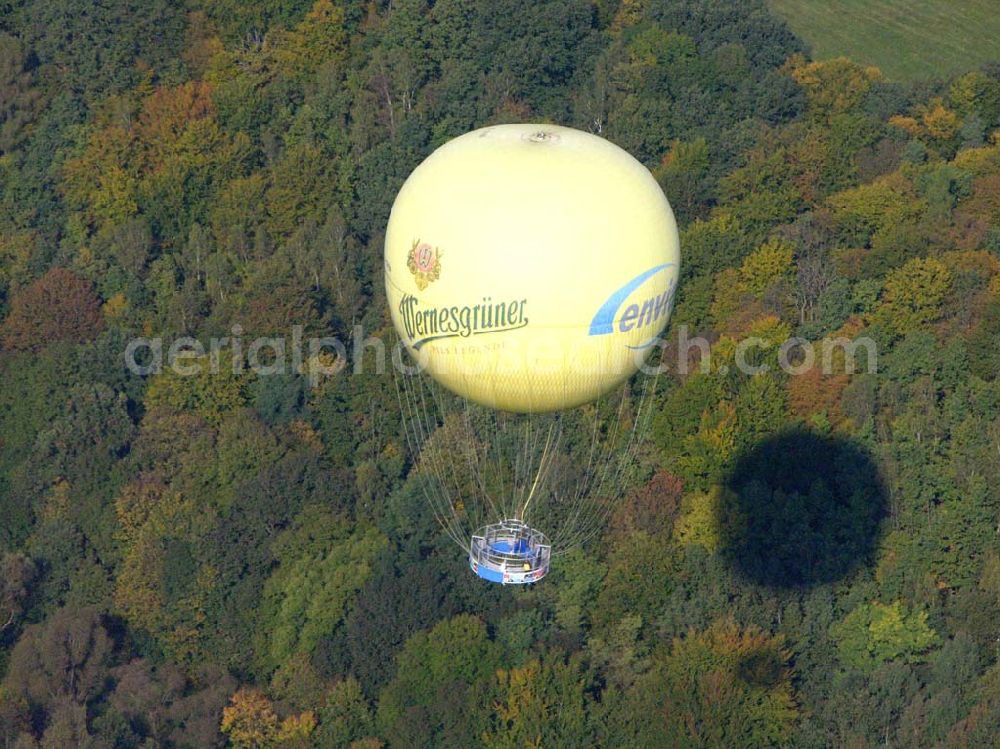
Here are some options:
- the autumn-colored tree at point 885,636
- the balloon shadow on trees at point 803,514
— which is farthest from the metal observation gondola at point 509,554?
the balloon shadow on trees at point 803,514

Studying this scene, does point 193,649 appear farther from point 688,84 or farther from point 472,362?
point 472,362

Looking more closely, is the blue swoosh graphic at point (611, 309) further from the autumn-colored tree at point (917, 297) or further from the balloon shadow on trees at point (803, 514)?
the autumn-colored tree at point (917, 297)

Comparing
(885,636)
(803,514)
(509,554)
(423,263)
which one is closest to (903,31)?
(803,514)

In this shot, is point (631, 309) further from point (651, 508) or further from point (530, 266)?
point (651, 508)

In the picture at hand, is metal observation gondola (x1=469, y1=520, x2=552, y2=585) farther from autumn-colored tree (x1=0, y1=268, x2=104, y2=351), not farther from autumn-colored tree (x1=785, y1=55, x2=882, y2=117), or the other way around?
autumn-colored tree (x1=785, y1=55, x2=882, y2=117)

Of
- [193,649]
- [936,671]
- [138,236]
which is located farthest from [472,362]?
[138,236]

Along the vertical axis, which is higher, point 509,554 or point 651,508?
point 509,554
